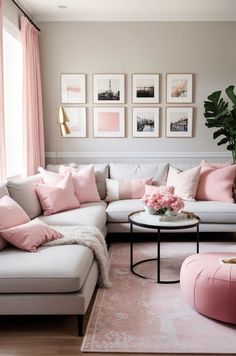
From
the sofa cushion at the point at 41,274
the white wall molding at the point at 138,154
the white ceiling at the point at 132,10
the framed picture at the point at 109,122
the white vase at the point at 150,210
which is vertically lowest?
the sofa cushion at the point at 41,274

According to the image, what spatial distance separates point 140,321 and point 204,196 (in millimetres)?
2309

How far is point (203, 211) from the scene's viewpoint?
410cm

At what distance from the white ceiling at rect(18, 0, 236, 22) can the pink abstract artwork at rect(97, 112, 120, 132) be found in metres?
1.27

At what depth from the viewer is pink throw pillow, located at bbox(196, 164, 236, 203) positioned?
439 centimetres

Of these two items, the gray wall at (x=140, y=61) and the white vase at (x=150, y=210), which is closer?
the white vase at (x=150, y=210)

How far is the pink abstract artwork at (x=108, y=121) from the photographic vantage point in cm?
521

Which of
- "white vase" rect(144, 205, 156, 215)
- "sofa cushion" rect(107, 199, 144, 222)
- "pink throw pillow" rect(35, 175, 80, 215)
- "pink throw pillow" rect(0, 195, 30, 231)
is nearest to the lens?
"pink throw pillow" rect(0, 195, 30, 231)

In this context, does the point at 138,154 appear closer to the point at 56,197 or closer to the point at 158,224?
the point at 56,197

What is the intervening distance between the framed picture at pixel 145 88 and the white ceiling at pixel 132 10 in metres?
0.76

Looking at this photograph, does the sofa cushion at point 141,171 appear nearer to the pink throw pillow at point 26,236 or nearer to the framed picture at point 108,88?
the framed picture at point 108,88

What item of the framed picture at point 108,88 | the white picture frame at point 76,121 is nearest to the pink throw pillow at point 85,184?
the white picture frame at point 76,121

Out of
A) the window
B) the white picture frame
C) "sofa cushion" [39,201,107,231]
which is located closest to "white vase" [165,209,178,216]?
"sofa cushion" [39,201,107,231]

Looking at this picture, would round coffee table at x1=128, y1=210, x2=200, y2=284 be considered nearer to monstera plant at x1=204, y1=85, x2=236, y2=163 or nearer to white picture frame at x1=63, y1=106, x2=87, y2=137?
monstera plant at x1=204, y1=85, x2=236, y2=163

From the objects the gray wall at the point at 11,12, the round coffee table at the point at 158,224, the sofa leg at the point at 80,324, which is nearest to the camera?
the sofa leg at the point at 80,324
